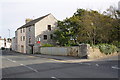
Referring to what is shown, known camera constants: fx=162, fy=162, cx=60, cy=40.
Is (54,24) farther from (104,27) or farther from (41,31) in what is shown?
(104,27)

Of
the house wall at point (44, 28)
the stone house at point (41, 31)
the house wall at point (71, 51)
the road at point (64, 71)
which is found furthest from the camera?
the house wall at point (44, 28)

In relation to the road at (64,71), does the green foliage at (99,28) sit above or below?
above

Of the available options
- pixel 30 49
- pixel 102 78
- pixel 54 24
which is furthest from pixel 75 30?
pixel 102 78

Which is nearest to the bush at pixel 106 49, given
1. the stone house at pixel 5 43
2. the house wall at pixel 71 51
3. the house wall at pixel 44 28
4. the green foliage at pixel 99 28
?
the house wall at pixel 71 51

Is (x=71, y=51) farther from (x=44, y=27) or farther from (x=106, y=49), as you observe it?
(x=44, y=27)

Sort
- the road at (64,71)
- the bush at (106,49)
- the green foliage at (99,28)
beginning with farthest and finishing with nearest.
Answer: the green foliage at (99,28) → the bush at (106,49) → the road at (64,71)

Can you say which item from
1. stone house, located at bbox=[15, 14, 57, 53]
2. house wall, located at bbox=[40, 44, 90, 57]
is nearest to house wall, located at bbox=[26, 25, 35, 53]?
stone house, located at bbox=[15, 14, 57, 53]

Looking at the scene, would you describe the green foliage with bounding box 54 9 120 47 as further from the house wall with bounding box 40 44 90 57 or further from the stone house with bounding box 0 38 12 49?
the stone house with bounding box 0 38 12 49

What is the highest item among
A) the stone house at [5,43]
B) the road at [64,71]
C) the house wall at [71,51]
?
the stone house at [5,43]

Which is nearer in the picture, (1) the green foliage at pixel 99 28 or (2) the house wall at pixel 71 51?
(2) the house wall at pixel 71 51

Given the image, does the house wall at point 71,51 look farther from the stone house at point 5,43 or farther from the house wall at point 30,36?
the stone house at point 5,43

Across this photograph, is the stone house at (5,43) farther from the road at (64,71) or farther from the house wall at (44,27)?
the road at (64,71)

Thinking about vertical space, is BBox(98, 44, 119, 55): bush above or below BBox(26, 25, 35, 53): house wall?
below

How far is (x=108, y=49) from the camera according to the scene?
24.0 metres
